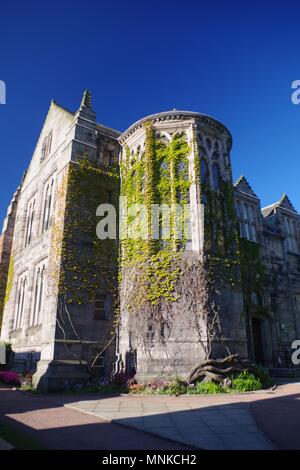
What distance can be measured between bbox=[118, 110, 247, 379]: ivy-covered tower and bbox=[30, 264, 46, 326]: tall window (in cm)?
486

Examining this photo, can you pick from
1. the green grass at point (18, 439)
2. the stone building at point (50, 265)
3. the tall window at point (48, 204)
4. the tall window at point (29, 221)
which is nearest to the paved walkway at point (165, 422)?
the green grass at point (18, 439)

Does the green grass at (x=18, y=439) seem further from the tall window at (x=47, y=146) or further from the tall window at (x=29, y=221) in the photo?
the tall window at (x=47, y=146)

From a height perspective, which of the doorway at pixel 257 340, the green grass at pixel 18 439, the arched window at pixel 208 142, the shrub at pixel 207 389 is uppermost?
the arched window at pixel 208 142

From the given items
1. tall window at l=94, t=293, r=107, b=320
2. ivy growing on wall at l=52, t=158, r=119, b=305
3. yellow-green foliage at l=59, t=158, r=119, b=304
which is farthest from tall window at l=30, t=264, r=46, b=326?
tall window at l=94, t=293, r=107, b=320

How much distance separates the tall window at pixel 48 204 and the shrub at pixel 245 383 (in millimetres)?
13291

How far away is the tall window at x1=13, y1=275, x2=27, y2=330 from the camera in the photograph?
21688mm

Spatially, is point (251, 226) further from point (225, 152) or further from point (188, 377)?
point (188, 377)

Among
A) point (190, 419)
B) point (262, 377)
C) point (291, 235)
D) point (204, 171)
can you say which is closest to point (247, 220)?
point (291, 235)

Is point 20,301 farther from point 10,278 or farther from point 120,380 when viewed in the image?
point 120,380

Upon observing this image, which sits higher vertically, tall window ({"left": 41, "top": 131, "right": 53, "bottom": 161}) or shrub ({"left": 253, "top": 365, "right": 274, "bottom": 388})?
tall window ({"left": 41, "top": 131, "right": 53, "bottom": 161})

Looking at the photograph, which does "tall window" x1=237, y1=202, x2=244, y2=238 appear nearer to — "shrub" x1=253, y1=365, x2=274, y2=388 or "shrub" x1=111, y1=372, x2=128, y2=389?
"shrub" x1=253, y1=365, x2=274, y2=388

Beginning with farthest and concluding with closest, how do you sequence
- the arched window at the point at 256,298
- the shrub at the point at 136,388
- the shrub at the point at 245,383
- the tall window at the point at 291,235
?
the tall window at the point at 291,235
the arched window at the point at 256,298
the shrub at the point at 136,388
the shrub at the point at 245,383

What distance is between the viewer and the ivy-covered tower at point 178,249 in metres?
14.6

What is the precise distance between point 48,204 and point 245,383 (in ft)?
49.5
